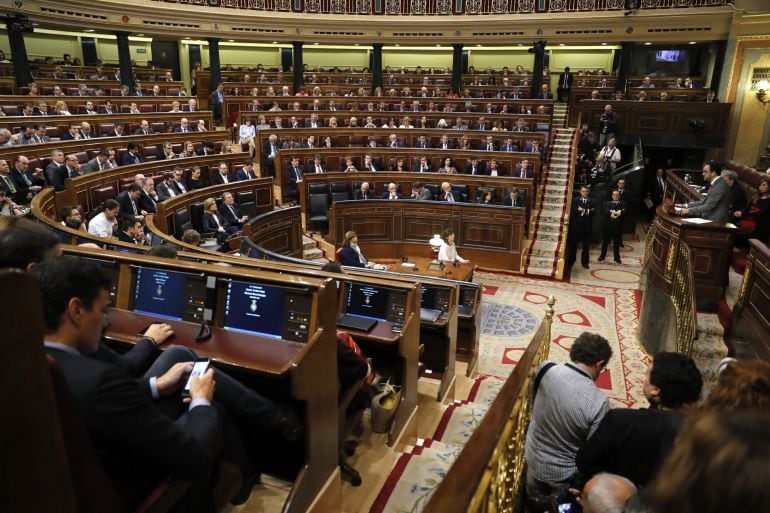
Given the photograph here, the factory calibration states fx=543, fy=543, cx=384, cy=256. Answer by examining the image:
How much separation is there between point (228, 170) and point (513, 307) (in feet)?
18.9

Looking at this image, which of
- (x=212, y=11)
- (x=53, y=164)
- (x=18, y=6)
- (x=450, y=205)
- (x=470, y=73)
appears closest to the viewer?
(x=53, y=164)

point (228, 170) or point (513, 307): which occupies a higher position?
point (228, 170)

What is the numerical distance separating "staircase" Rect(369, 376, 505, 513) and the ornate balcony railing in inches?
549

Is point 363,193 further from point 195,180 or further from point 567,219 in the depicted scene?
point 567,219

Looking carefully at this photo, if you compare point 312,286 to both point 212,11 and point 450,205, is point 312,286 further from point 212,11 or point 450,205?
point 212,11

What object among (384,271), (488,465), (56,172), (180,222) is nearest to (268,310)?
(488,465)

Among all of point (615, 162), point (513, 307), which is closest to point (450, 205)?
point (513, 307)

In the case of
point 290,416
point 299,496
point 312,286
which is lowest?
point 299,496

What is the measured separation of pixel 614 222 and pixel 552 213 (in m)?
1.25

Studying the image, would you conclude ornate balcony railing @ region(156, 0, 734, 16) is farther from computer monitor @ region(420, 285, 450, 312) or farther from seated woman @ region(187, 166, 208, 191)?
computer monitor @ region(420, 285, 450, 312)

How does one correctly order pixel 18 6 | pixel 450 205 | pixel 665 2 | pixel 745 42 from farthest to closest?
pixel 665 2 → pixel 745 42 → pixel 18 6 → pixel 450 205

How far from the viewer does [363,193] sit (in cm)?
944

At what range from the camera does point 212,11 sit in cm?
1507

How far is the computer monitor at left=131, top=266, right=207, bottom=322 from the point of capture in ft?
9.07
